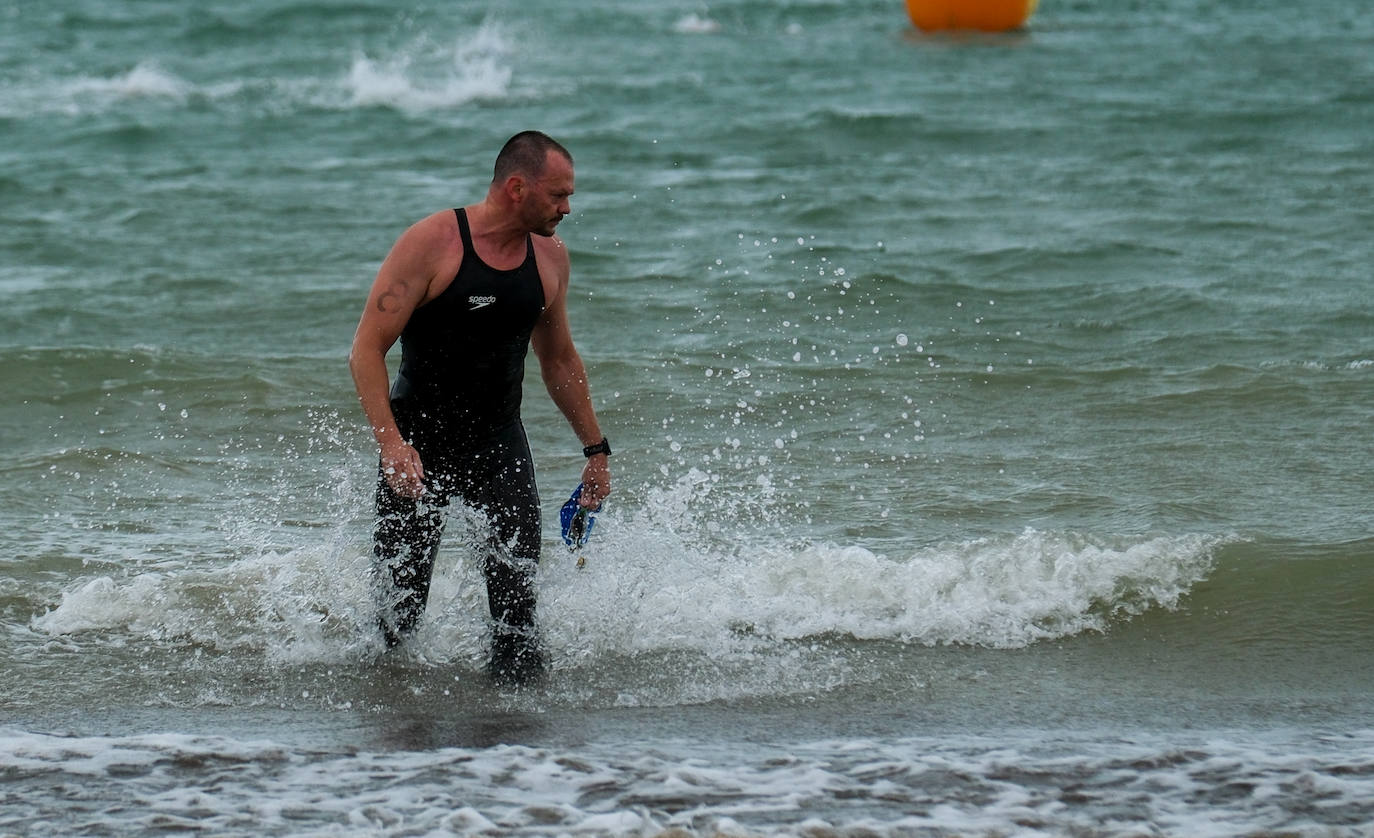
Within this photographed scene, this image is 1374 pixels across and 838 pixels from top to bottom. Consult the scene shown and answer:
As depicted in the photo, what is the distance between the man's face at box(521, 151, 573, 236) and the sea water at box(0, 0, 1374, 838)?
1090 mm

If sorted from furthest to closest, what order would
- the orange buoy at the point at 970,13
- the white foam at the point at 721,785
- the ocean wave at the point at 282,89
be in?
Answer: the orange buoy at the point at 970,13, the ocean wave at the point at 282,89, the white foam at the point at 721,785

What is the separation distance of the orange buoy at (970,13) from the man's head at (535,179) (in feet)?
84.5

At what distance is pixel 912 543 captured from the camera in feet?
23.4

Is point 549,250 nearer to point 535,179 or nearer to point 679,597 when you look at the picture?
point 535,179

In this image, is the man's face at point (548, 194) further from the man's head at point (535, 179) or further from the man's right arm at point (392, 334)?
the man's right arm at point (392, 334)

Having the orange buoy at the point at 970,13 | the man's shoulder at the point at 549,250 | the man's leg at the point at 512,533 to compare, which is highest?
the orange buoy at the point at 970,13

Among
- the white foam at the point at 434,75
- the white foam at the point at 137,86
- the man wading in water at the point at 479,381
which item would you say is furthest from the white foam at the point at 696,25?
the man wading in water at the point at 479,381

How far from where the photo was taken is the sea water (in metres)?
4.77

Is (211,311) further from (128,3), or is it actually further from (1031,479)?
(128,3)

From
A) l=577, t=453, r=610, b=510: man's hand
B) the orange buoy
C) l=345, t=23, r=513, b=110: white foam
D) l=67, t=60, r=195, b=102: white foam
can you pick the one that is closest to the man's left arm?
l=577, t=453, r=610, b=510: man's hand

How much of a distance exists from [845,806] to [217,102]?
2061 centimetres

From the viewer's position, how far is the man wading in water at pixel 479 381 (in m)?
5.00

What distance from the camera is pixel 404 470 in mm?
4969

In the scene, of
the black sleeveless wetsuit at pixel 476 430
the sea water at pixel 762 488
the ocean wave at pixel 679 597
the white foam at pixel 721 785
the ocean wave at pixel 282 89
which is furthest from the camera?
the ocean wave at pixel 282 89
